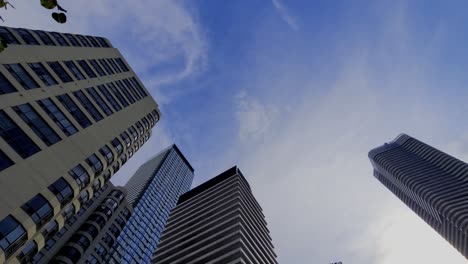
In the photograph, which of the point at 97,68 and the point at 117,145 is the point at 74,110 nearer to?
the point at 117,145

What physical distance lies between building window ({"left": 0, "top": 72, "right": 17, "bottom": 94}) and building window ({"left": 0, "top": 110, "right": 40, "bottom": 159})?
2.91 m

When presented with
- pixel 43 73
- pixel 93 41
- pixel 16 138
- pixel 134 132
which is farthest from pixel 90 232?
pixel 93 41

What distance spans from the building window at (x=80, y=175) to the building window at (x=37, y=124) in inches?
159

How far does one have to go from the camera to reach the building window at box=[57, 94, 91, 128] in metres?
43.3

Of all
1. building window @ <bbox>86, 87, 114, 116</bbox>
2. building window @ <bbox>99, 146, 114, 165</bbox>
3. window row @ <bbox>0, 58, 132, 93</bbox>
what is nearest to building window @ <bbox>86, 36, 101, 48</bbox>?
window row @ <bbox>0, 58, 132, 93</bbox>

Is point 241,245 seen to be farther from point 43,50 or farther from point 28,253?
point 43,50

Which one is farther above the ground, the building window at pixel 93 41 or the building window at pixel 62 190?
the building window at pixel 93 41

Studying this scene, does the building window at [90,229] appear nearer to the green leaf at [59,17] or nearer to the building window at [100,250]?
the building window at [100,250]

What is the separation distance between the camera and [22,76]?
38250 mm

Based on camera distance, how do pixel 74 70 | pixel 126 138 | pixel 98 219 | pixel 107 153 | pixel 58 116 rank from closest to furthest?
pixel 58 116 → pixel 107 153 → pixel 74 70 → pixel 126 138 → pixel 98 219

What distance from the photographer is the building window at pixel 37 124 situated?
35469 millimetres

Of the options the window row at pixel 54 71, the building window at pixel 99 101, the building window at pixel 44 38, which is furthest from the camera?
the building window at pixel 99 101

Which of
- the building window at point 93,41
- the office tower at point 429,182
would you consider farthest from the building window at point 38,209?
the office tower at point 429,182

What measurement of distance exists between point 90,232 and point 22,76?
33.1 m
